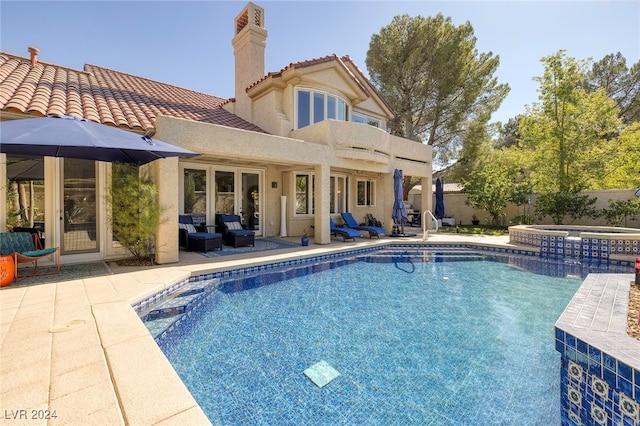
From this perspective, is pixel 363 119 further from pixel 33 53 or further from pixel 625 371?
pixel 625 371

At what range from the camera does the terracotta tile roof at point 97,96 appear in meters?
9.44

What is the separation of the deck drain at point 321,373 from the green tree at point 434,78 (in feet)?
82.5

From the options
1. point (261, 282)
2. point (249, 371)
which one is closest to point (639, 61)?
point (261, 282)

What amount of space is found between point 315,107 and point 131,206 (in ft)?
36.7

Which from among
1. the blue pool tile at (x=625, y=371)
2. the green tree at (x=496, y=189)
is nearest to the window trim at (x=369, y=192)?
the green tree at (x=496, y=189)

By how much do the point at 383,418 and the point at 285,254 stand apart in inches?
317

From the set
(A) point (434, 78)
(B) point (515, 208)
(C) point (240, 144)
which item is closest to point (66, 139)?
(C) point (240, 144)

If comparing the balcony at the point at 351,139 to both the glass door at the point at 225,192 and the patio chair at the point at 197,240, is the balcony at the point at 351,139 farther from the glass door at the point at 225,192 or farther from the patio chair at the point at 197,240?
the patio chair at the point at 197,240

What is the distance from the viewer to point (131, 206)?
29.3ft

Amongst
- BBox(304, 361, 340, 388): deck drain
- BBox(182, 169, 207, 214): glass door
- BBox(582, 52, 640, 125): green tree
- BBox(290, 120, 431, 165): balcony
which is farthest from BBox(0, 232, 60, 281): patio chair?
BBox(582, 52, 640, 125): green tree

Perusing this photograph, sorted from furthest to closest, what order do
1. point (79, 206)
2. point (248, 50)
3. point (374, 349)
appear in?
point (248, 50)
point (79, 206)
point (374, 349)

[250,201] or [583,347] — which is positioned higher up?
[250,201]

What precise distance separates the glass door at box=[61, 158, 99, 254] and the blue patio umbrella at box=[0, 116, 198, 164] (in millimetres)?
1373

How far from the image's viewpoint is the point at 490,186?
70.5 ft
